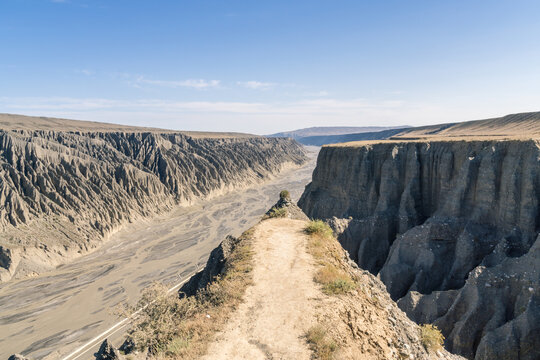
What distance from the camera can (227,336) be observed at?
359 inches

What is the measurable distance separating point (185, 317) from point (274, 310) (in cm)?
311

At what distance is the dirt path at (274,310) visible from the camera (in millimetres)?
8594

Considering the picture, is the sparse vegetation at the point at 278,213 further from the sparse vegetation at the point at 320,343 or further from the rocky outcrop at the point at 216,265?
the sparse vegetation at the point at 320,343

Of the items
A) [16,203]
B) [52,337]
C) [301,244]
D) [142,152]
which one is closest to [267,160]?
[142,152]

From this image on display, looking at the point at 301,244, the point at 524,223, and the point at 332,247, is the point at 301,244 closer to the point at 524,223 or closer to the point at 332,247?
the point at 332,247

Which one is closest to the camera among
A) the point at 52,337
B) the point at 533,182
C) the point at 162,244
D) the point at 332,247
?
the point at 332,247

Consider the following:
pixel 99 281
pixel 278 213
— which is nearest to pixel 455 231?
pixel 278 213

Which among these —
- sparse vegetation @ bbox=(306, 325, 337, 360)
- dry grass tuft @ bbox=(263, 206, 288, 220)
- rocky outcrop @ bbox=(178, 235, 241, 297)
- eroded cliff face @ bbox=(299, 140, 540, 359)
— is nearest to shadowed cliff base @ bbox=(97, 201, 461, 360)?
sparse vegetation @ bbox=(306, 325, 337, 360)

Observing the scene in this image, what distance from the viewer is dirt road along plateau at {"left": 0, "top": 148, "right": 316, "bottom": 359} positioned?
27880 millimetres

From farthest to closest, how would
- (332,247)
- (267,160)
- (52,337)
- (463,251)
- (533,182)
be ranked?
(267,160) → (52,337) → (463,251) → (533,182) → (332,247)

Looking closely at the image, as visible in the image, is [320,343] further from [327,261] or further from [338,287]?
[327,261]

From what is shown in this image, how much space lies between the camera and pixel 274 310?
1027cm

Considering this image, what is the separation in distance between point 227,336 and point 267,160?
125 metres

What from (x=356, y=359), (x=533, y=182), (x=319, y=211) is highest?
(x=533, y=182)
